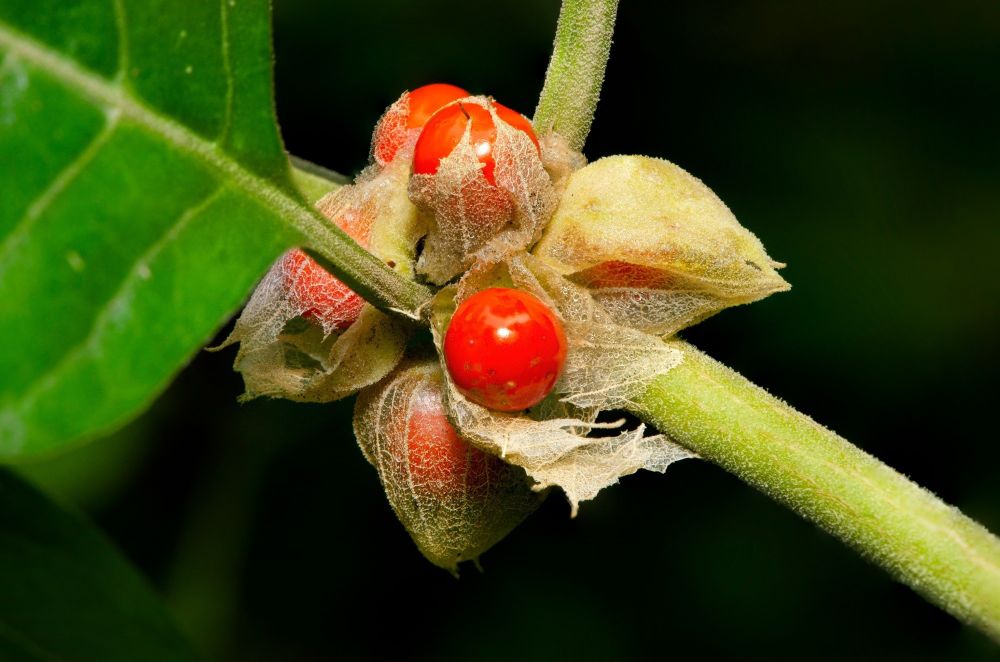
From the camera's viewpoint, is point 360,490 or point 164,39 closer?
point 164,39

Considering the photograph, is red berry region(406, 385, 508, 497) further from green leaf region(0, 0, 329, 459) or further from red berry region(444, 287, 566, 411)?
green leaf region(0, 0, 329, 459)

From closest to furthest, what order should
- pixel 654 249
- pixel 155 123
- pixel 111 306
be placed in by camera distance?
1. pixel 111 306
2. pixel 155 123
3. pixel 654 249

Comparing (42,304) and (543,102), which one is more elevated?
(543,102)

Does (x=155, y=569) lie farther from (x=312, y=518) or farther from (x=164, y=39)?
(x=164, y=39)

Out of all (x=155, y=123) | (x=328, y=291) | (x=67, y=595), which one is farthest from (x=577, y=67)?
(x=67, y=595)

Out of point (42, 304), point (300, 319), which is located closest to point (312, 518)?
point (300, 319)

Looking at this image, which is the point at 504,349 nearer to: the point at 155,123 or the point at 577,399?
the point at 577,399
